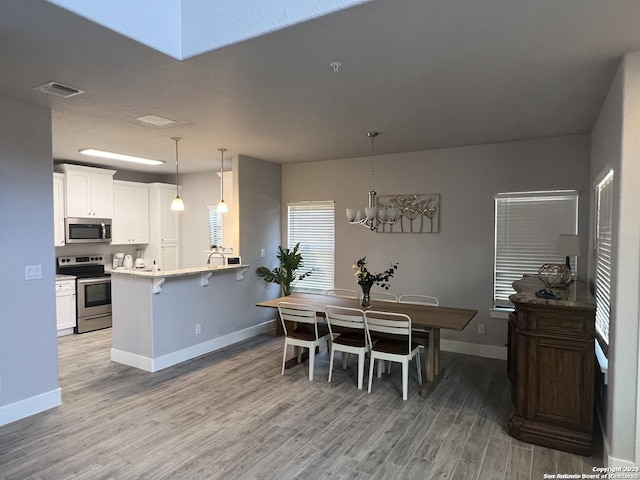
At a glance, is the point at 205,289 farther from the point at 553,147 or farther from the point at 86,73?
the point at 553,147

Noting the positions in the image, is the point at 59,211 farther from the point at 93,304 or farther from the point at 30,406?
the point at 30,406

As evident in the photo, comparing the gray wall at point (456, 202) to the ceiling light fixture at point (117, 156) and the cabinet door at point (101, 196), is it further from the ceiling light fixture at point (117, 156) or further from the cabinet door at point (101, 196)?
the cabinet door at point (101, 196)

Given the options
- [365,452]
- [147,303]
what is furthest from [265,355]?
[365,452]

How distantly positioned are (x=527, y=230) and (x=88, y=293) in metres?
6.34

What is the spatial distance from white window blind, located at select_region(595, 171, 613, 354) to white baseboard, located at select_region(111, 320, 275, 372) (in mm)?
4242

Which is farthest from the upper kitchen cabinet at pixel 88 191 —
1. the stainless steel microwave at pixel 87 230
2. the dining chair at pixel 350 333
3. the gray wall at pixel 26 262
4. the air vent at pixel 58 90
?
the dining chair at pixel 350 333

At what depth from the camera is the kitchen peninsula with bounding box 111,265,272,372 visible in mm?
4309

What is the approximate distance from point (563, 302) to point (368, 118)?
229cm

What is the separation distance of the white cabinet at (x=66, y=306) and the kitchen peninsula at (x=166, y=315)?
1.63 m

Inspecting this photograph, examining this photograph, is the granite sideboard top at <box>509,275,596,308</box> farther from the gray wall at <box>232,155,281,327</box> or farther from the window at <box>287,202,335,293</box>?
the gray wall at <box>232,155,281,327</box>

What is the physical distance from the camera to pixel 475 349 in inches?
193

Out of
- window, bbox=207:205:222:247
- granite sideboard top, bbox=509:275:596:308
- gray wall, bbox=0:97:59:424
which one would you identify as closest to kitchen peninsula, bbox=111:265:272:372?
gray wall, bbox=0:97:59:424

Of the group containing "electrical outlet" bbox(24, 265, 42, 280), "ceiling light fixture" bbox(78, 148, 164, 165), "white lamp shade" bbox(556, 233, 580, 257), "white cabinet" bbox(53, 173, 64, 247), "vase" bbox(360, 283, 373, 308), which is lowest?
"vase" bbox(360, 283, 373, 308)

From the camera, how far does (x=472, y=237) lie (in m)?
4.92
